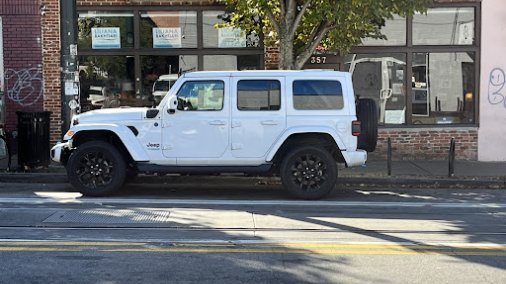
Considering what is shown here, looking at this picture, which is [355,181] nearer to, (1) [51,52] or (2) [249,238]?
(2) [249,238]

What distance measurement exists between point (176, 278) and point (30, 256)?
1605 millimetres

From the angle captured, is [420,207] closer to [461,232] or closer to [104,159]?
[461,232]

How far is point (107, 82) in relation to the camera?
532 inches

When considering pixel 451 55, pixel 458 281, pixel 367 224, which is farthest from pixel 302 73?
pixel 451 55

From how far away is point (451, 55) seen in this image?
43.9 ft

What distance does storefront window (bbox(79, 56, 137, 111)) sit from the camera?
13.4 m

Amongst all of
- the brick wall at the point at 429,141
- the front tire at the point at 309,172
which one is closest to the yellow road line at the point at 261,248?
the front tire at the point at 309,172

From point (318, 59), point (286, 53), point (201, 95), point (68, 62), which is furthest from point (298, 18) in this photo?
point (68, 62)

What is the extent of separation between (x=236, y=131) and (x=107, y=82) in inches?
225

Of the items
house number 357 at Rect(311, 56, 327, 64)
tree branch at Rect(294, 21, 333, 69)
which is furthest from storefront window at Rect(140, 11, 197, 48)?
tree branch at Rect(294, 21, 333, 69)

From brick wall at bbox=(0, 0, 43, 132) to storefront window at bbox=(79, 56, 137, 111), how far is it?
100 centimetres

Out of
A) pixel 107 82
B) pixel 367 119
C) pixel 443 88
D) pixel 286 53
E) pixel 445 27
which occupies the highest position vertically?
pixel 445 27

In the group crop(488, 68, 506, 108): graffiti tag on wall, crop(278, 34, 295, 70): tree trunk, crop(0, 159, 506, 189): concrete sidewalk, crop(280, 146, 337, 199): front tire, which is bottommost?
crop(0, 159, 506, 189): concrete sidewalk

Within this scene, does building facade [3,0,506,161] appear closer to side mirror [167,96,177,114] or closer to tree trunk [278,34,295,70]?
tree trunk [278,34,295,70]
